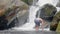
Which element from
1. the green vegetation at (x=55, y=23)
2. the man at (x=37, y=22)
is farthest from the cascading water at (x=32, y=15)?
the green vegetation at (x=55, y=23)

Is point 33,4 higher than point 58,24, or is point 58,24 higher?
point 33,4

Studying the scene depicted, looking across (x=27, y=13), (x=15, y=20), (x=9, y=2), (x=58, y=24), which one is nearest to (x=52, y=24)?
Result: (x=58, y=24)

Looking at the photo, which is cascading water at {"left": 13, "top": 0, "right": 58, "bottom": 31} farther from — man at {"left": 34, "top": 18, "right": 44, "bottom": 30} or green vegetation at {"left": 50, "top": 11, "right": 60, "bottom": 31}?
green vegetation at {"left": 50, "top": 11, "right": 60, "bottom": 31}

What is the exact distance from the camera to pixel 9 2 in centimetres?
198

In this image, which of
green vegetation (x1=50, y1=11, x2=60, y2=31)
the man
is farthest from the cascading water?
green vegetation (x1=50, y1=11, x2=60, y2=31)

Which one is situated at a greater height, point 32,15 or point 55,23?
point 32,15

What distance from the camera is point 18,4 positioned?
200 centimetres

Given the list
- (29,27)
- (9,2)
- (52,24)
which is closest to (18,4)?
(9,2)

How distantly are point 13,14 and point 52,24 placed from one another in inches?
19.8

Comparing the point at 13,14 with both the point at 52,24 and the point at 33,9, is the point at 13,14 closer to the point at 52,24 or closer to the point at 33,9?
the point at 33,9

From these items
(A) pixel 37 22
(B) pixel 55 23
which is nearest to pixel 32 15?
(A) pixel 37 22

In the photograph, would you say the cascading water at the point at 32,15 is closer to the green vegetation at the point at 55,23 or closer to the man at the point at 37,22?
the man at the point at 37,22

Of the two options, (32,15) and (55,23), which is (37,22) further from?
(55,23)

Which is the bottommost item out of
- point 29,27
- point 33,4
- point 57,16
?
point 29,27
